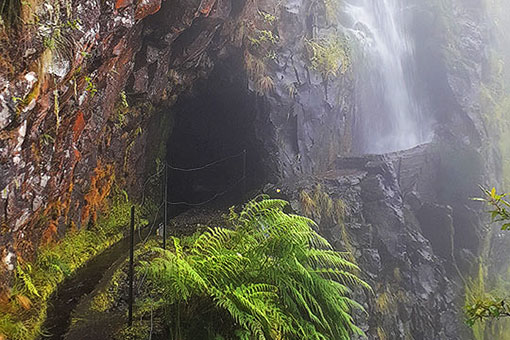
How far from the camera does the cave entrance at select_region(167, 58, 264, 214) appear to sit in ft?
29.8

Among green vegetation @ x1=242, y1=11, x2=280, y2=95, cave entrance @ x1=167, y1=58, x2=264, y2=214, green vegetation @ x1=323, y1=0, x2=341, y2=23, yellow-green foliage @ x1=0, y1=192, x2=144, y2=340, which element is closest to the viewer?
yellow-green foliage @ x1=0, y1=192, x2=144, y2=340

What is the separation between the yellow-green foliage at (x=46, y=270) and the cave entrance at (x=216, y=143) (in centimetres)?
228

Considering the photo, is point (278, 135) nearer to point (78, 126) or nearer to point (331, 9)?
point (331, 9)

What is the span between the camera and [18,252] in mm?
4414

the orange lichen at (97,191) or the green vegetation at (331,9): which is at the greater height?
the green vegetation at (331,9)

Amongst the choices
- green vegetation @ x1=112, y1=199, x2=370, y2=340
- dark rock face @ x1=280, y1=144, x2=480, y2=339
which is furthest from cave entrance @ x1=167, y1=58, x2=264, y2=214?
green vegetation @ x1=112, y1=199, x2=370, y2=340

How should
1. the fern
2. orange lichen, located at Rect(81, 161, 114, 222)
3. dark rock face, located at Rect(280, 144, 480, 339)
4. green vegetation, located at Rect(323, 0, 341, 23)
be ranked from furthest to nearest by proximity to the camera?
green vegetation, located at Rect(323, 0, 341, 23), dark rock face, located at Rect(280, 144, 480, 339), orange lichen, located at Rect(81, 161, 114, 222), the fern

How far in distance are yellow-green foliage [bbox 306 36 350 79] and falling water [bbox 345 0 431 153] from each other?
140 cm

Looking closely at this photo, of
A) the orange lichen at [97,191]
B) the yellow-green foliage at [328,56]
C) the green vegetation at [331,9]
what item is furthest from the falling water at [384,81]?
the orange lichen at [97,191]

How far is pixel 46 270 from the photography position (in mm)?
4828

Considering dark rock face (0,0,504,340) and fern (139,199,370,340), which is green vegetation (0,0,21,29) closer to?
dark rock face (0,0,504,340)

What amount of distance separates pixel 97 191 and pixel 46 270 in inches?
75.0

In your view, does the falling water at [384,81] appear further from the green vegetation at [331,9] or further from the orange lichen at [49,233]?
the orange lichen at [49,233]

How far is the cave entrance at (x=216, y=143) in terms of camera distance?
9.08 meters
